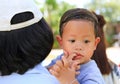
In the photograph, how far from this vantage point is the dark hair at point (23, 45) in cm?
127

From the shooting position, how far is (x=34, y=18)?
1297mm

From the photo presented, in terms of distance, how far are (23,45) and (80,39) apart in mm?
376

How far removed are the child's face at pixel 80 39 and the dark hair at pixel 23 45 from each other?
288 mm

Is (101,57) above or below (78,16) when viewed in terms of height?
below

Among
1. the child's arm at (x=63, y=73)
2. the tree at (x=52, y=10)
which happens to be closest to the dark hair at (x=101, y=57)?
the child's arm at (x=63, y=73)

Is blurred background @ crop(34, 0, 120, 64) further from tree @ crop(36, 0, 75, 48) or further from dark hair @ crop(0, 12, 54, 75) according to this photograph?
dark hair @ crop(0, 12, 54, 75)

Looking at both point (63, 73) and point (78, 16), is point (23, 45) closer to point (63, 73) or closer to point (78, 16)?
point (63, 73)

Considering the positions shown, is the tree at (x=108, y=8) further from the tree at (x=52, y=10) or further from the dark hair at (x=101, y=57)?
the dark hair at (x=101, y=57)

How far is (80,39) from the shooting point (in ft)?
5.23

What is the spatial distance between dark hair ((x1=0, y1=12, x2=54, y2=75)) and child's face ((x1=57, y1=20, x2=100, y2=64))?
11.3 inches

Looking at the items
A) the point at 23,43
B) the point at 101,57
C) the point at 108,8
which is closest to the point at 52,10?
the point at 108,8

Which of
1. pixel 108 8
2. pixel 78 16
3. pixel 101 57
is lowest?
pixel 108 8

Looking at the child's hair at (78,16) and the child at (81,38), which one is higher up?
the child's hair at (78,16)

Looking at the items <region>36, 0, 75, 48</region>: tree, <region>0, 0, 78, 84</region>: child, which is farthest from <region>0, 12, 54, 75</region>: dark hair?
<region>36, 0, 75, 48</region>: tree
